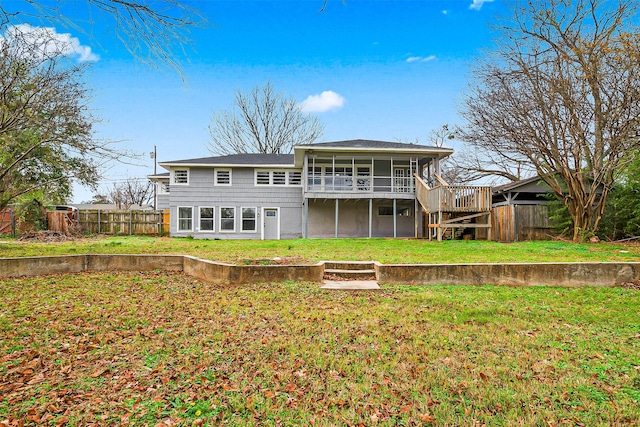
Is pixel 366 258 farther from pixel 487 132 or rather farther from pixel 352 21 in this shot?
pixel 487 132

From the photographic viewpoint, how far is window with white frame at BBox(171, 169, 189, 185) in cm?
1889

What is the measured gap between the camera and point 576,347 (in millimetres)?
3723

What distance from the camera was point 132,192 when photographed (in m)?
42.3

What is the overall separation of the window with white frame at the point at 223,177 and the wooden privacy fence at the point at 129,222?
410cm

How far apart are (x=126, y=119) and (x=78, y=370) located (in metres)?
7.90

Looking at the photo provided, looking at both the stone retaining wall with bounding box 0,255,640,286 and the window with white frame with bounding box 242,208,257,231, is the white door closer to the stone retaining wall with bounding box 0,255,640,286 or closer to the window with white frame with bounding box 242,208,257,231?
the window with white frame with bounding box 242,208,257,231

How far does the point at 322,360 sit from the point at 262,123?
29.0m

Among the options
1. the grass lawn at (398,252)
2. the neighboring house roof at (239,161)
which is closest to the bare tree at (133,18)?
the grass lawn at (398,252)

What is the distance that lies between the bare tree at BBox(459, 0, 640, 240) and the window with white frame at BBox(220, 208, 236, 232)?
13.1 metres

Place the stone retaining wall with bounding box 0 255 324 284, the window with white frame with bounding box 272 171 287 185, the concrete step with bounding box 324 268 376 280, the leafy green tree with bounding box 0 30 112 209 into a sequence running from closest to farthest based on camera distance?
the stone retaining wall with bounding box 0 255 324 284
the concrete step with bounding box 324 268 376 280
the leafy green tree with bounding box 0 30 112 209
the window with white frame with bounding box 272 171 287 185

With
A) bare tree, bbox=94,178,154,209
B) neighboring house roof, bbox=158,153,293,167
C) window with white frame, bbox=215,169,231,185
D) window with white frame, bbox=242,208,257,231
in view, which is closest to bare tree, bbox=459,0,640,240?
neighboring house roof, bbox=158,153,293,167

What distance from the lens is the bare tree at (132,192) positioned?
137 ft

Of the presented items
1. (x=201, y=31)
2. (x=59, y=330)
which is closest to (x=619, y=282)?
(x=201, y=31)

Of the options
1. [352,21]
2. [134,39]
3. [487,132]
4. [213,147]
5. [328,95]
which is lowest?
[134,39]
